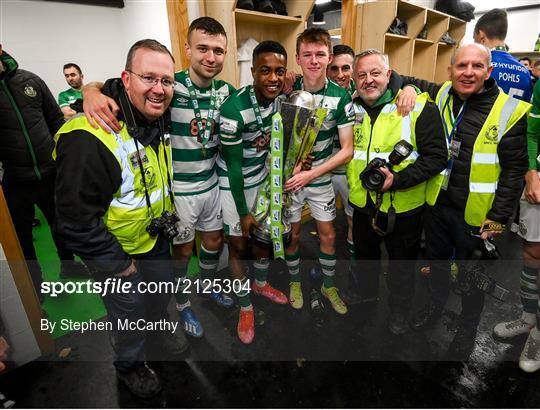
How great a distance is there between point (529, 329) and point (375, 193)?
1284mm

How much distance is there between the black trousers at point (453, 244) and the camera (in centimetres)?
170

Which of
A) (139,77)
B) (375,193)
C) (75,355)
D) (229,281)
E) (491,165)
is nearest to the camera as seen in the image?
(139,77)

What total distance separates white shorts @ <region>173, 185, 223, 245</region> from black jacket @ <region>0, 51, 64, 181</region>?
1098mm

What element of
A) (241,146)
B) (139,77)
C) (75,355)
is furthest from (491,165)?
(75,355)

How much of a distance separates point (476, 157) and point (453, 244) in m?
0.54

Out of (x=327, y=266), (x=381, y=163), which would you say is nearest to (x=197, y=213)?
(x=327, y=266)

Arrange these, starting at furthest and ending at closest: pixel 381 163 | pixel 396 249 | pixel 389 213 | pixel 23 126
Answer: pixel 23 126 → pixel 396 249 → pixel 389 213 → pixel 381 163

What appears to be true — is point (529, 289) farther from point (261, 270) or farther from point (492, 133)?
point (261, 270)

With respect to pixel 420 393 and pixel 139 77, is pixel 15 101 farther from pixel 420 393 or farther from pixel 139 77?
pixel 420 393

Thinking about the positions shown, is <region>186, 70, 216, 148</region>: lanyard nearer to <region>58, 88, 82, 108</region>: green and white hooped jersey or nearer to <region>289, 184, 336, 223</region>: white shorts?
<region>289, 184, 336, 223</region>: white shorts

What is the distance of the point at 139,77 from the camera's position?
132 cm

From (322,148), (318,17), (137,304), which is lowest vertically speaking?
(137,304)

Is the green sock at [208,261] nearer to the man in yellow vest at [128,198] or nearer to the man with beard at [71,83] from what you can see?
the man in yellow vest at [128,198]

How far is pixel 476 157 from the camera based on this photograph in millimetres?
1564
